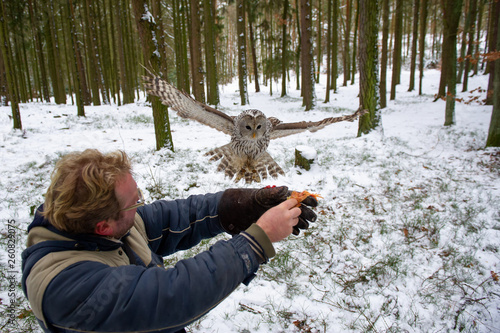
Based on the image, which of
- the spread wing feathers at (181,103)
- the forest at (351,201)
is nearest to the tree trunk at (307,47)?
the forest at (351,201)

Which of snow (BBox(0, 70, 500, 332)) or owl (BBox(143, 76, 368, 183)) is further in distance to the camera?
owl (BBox(143, 76, 368, 183))

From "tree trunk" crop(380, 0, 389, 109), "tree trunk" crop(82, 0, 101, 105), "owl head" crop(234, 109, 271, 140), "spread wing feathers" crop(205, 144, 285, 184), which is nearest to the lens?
"owl head" crop(234, 109, 271, 140)

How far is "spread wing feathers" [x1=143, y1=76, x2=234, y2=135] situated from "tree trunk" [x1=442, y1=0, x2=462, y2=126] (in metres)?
9.01

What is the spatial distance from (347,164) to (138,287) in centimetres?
626

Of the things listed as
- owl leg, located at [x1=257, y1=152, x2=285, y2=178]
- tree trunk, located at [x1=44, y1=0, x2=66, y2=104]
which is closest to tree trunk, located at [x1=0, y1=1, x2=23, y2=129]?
tree trunk, located at [x1=44, y1=0, x2=66, y2=104]

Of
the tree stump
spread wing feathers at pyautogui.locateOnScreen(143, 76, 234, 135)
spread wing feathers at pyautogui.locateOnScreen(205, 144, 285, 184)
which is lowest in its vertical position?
the tree stump

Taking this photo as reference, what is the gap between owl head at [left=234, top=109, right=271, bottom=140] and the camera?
12.3ft

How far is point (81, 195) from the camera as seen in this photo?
4.13ft

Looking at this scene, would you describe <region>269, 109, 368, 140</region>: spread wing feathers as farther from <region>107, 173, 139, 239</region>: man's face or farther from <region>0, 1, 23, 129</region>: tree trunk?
<region>0, 1, 23, 129</region>: tree trunk

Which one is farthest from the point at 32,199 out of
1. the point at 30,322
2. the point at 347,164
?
the point at 347,164

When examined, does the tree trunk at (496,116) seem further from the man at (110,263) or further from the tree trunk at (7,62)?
the tree trunk at (7,62)

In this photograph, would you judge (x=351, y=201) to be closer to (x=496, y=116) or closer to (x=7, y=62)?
(x=496, y=116)

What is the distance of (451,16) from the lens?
9094mm

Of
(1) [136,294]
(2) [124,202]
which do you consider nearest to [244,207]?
(2) [124,202]
